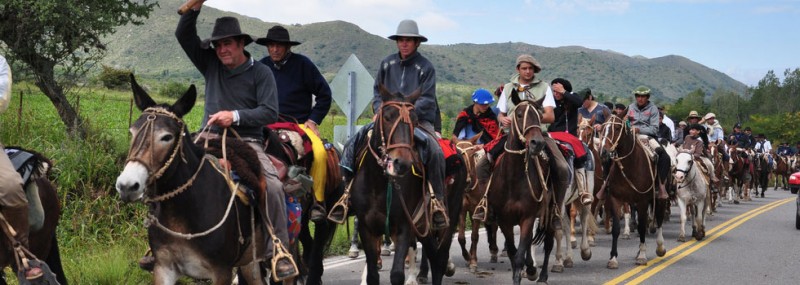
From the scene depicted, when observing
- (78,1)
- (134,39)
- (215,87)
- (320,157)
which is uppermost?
(134,39)

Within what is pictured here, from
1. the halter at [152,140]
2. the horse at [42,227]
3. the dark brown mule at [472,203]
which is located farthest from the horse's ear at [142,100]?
the dark brown mule at [472,203]

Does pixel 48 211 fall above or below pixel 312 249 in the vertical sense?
above

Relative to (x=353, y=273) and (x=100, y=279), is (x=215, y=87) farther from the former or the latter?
(x=353, y=273)

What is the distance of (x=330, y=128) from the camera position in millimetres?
36938

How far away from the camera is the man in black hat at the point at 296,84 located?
964cm

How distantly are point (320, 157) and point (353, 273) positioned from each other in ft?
8.95

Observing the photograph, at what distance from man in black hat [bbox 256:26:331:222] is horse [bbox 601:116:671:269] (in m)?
6.23

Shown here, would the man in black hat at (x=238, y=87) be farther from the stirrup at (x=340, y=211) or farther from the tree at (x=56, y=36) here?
the tree at (x=56, y=36)

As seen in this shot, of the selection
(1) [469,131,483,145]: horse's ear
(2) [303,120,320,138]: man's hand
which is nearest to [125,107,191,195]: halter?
(2) [303,120,320,138]: man's hand

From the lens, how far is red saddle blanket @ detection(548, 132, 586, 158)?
12.5m

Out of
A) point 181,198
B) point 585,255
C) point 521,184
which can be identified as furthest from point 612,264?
point 181,198

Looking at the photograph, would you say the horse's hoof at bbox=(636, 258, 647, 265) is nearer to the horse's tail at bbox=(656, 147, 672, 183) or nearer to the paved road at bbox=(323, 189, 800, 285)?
the paved road at bbox=(323, 189, 800, 285)

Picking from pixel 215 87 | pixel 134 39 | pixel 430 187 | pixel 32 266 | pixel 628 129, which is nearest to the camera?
pixel 32 266

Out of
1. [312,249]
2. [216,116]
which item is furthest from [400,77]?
[216,116]
